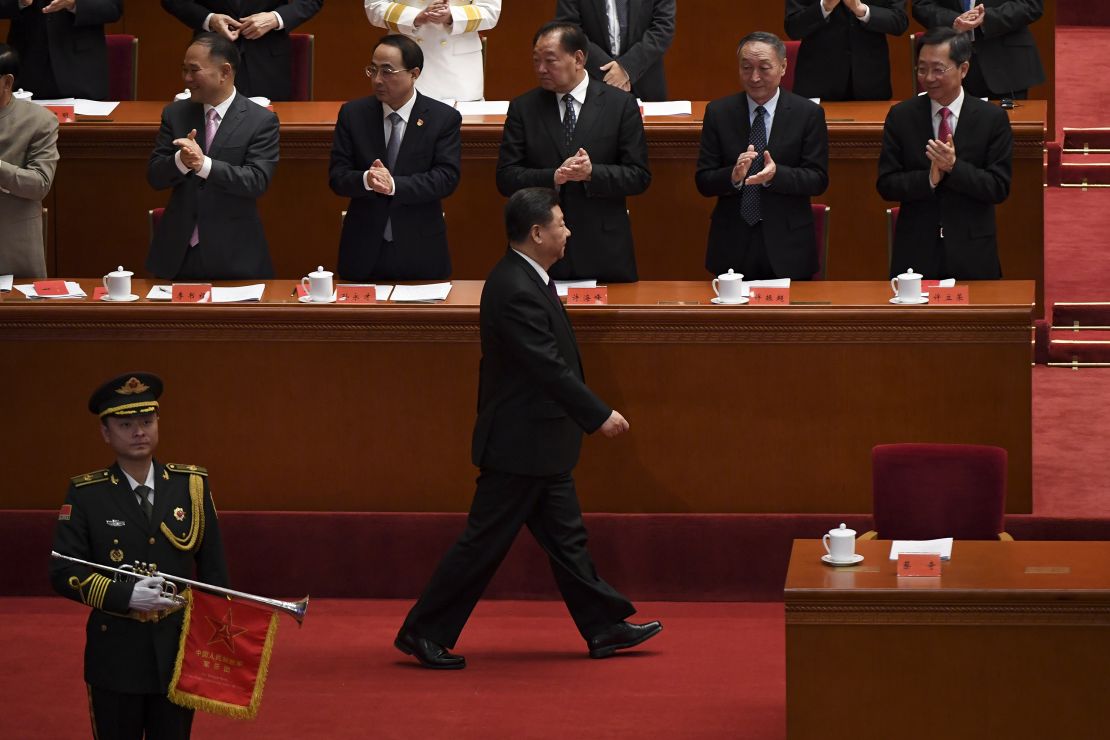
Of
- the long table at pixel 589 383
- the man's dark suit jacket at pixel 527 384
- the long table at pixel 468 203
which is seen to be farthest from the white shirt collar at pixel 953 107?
the man's dark suit jacket at pixel 527 384

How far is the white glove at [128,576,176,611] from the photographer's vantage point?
360 cm

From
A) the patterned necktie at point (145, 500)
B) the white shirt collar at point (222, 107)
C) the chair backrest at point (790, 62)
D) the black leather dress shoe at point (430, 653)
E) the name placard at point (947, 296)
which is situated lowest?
the black leather dress shoe at point (430, 653)

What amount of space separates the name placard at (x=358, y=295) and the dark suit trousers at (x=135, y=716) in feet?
6.36

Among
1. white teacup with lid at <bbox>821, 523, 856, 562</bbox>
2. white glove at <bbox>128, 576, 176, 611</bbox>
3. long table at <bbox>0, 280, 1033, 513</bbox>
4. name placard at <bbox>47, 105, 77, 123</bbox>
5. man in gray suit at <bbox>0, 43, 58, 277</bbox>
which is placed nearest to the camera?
white glove at <bbox>128, 576, 176, 611</bbox>

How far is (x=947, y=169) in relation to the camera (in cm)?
579

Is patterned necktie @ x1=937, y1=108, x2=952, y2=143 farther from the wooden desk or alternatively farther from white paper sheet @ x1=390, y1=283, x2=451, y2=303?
the wooden desk

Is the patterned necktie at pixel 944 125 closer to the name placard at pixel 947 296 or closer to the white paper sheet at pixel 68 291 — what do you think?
the name placard at pixel 947 296

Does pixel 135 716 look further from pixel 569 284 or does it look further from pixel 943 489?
pixel 569 284

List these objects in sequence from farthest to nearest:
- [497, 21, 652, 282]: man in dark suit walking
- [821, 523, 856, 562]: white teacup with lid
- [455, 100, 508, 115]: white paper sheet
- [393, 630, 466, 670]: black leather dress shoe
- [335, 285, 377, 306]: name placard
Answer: [455, 100, 508, 115]: white paper sheet < [497, 21, 652, 282]: man in dark suit walking < [335, 285, 377, 306]: name placard < [393, 630, 466, 670]: black leather dress shoe < [821, 523, 856, 562]: white teacup with lid

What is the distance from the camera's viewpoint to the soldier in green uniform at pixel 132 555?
12.0 ft

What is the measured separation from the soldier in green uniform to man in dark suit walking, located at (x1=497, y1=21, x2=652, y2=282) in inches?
90.3

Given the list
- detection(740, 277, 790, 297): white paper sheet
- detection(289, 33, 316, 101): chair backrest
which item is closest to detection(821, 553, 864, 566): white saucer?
detection(740, 277, 790, 297): white paper sheet

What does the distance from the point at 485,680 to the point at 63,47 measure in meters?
3.68

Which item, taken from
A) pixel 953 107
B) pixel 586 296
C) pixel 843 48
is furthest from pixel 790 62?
pixel 586 296
